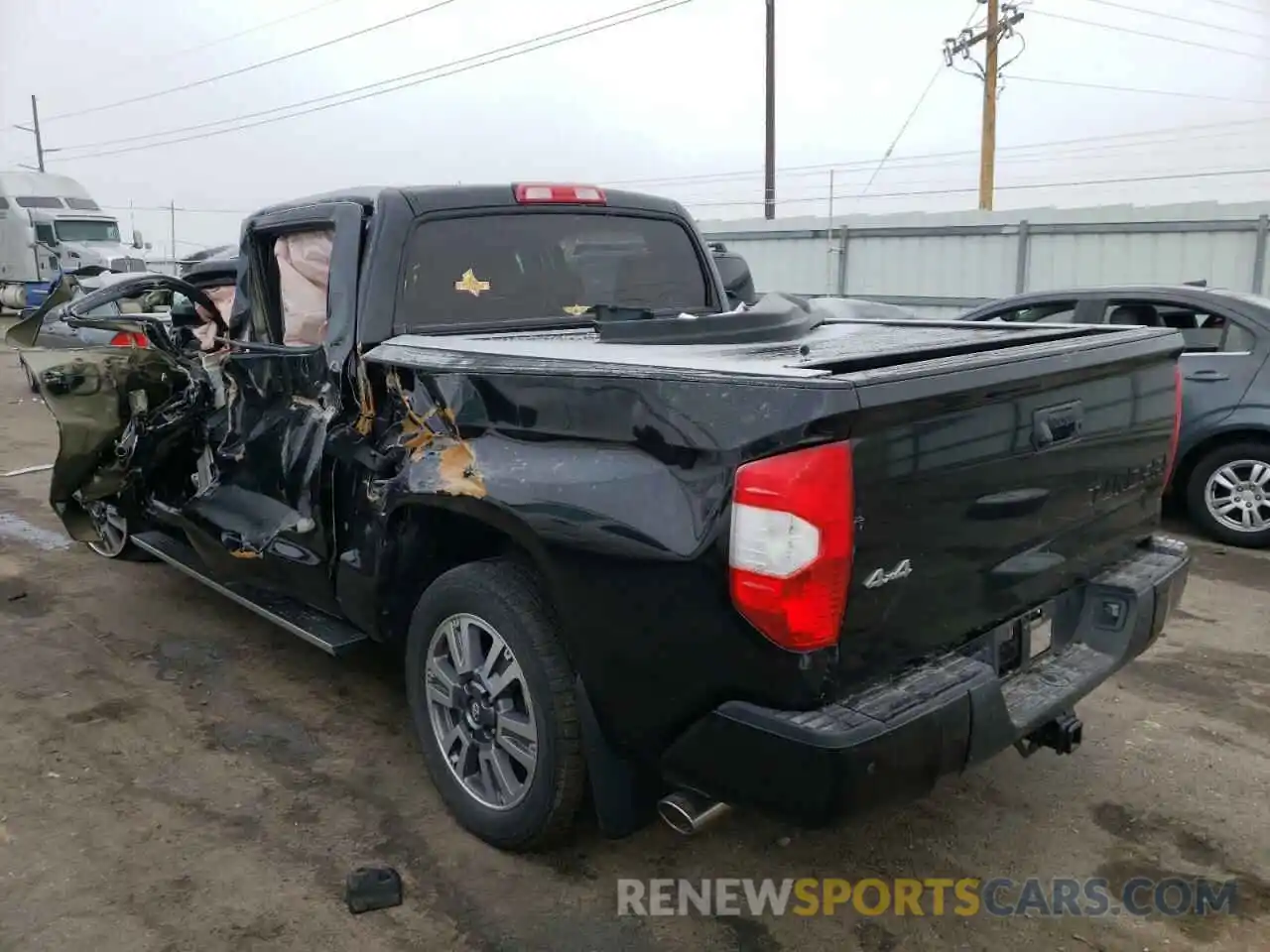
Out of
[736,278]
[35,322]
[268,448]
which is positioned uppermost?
[736,278]

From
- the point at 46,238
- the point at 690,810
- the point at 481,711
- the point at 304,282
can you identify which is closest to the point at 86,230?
the point at 46,238

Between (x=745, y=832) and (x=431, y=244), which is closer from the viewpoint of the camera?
(x=745, y=832)

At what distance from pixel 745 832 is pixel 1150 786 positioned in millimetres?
1438

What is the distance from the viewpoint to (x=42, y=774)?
372 cm

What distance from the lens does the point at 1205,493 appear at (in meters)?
6.59

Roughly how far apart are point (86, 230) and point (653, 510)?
30493 mm

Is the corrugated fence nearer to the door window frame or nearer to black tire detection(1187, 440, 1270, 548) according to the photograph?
the door window frame

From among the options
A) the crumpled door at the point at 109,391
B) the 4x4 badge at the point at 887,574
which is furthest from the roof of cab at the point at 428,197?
the 4x4 badge at the point at 887,574

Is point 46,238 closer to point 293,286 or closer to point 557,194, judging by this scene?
point 293,286

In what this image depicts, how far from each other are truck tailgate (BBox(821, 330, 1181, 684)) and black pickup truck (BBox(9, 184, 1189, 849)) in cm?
1

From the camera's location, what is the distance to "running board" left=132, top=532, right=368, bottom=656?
379 cm

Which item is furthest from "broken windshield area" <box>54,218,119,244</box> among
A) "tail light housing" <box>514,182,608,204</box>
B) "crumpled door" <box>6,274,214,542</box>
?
"tail light housing" <box>514,182,608,204</box>

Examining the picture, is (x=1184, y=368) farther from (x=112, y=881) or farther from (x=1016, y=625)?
(x=112, y=881)

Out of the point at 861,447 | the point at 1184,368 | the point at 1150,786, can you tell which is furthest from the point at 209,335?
the point at 1184,368
